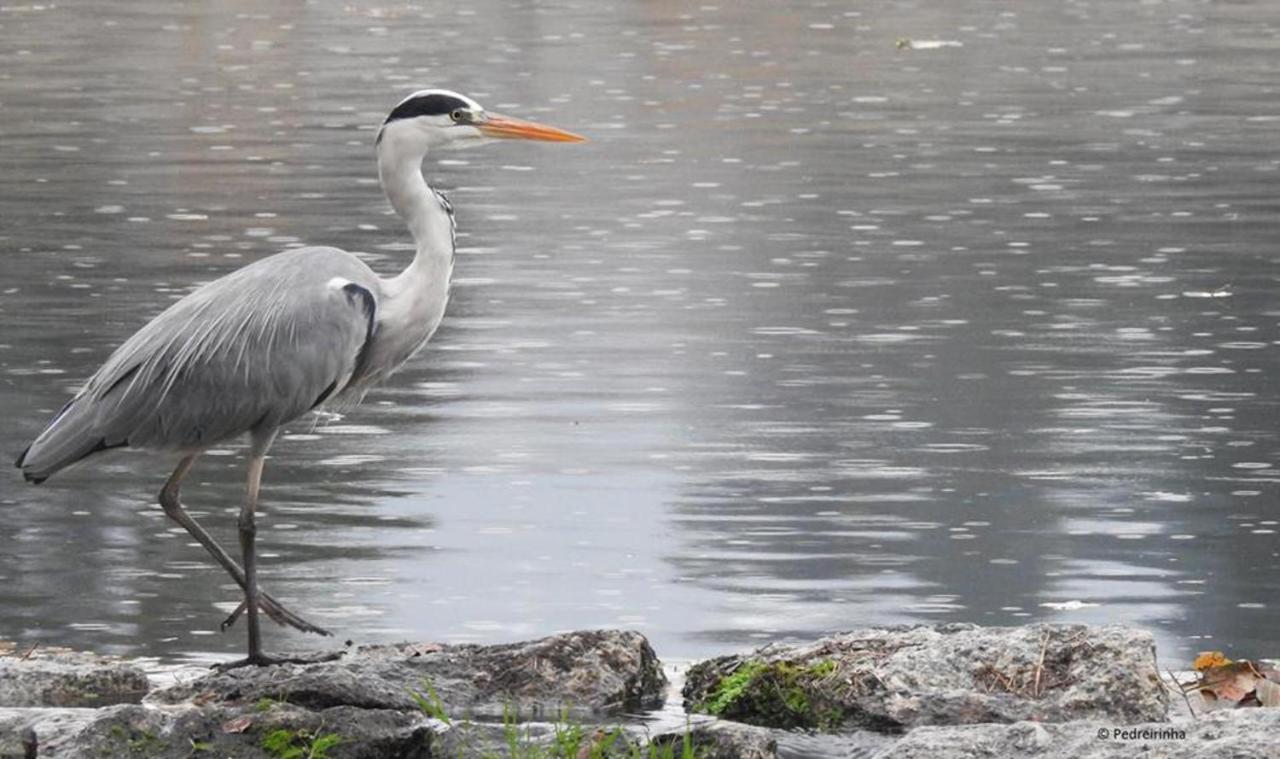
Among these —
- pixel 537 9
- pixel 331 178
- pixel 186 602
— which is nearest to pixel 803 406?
pixel 186 602

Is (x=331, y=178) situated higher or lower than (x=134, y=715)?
lower

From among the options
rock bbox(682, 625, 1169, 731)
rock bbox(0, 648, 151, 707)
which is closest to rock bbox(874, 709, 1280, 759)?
rock bbox(682, 625, 1169, 731)

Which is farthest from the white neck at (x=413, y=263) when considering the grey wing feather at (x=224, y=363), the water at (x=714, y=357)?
the water at (x=714, y=357)

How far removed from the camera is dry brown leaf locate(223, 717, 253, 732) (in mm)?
7055

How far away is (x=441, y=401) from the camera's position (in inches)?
563

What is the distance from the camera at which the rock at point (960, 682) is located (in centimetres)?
777

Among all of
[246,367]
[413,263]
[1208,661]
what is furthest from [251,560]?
[1208,661]

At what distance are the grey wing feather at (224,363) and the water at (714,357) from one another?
82 centimetres

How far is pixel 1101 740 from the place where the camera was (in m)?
6.93

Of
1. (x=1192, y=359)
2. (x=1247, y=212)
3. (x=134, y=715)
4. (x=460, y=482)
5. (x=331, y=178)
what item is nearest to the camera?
(x=134, y=715)

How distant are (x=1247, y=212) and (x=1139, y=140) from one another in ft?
16.1

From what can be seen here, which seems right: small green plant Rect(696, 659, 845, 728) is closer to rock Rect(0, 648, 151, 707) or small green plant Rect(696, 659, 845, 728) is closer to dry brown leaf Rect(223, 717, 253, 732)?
dry brown leaf Rect(223, 717, 253, 732)

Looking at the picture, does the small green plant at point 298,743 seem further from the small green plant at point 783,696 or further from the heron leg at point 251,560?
the heron leg at point 251,560

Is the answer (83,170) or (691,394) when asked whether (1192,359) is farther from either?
(83,170)
